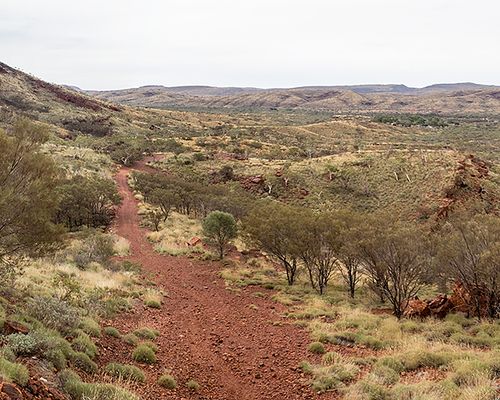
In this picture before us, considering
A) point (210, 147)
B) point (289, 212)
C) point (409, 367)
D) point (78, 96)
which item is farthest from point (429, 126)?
point (409, 367)

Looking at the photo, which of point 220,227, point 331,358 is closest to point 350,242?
point 331,358

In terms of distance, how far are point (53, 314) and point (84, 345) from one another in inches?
46.7

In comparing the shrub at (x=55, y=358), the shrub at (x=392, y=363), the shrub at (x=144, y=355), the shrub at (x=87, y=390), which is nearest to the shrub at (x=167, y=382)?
the shrub at (x=144, y=355)

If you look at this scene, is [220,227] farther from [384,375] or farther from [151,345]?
[384,375]

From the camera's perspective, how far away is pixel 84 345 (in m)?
9.77

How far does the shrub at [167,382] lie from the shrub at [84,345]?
5.12ft

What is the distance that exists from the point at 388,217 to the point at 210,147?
189 feet

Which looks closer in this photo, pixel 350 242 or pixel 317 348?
pixel 317 348

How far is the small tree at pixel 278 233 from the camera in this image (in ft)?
74.5

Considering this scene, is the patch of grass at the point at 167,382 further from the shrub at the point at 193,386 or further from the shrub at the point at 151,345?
the shrub at the point at 151,345

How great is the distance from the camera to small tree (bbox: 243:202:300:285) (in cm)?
2271

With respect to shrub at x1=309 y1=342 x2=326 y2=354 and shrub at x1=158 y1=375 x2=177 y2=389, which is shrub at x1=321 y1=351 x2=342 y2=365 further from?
shrub at x1=158 y1=375 x2=177 y2=389

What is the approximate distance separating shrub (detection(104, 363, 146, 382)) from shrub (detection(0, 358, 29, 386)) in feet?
9.31

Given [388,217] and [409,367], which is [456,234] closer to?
[388,217]
